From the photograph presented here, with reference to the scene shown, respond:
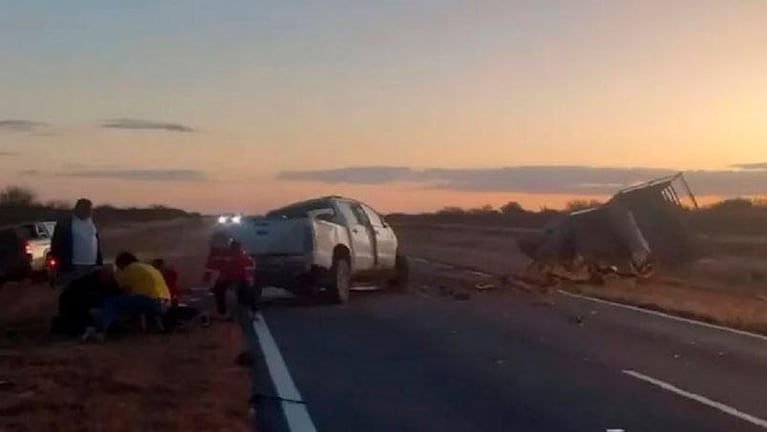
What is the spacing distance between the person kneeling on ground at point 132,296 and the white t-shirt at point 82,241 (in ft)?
2.94

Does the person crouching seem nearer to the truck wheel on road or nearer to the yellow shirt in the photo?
the yellow shirt

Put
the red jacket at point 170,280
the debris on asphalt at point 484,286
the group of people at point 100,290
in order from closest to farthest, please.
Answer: the group of people at point 100,290 < the red jacket at point 170,280 < the debris on asphalt at point 484,286

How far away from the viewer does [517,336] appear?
19.3 meters

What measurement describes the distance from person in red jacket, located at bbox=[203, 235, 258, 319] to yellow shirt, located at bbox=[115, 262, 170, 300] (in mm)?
3376

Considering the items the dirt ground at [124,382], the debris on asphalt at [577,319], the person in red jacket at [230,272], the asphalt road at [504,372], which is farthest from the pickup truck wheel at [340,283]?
the debris on asphalt at [577,319]

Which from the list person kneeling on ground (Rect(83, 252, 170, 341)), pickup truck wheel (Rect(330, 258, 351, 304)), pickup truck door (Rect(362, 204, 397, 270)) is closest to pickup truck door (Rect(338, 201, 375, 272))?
pickup truck door (Rect(362, 204, 397, 270))

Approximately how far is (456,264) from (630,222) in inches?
450

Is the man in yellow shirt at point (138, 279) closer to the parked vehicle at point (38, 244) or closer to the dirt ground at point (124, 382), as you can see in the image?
the dirt ground at point (124, 382)

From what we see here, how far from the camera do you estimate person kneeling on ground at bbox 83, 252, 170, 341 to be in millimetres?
19562

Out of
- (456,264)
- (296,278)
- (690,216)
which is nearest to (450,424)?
(296,278)

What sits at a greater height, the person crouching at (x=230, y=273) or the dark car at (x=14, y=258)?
the person crouching at (x=230, y=273)

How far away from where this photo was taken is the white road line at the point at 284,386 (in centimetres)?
1195

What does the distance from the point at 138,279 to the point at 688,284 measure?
2045 cm

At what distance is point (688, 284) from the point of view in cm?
3709
